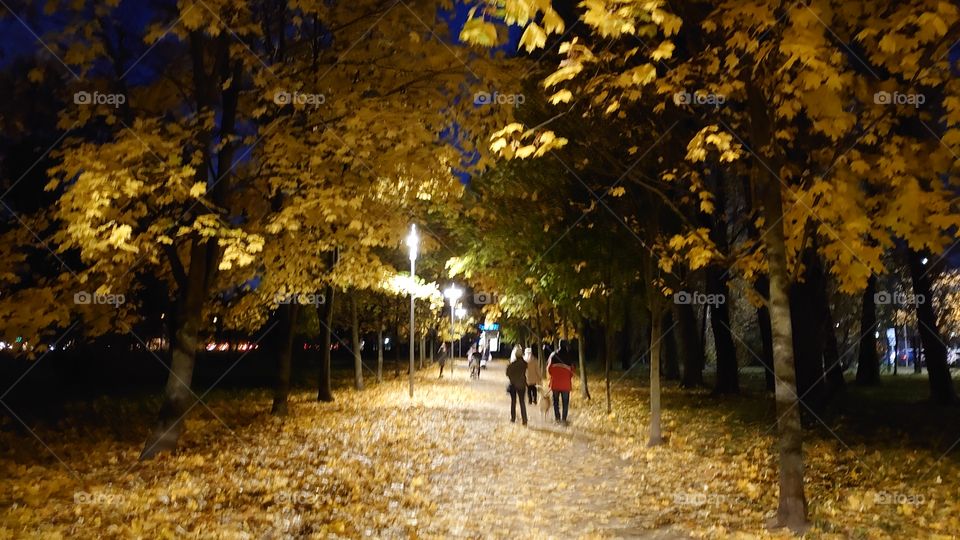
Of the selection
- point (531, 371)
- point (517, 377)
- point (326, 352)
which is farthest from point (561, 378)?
point (326, 352)

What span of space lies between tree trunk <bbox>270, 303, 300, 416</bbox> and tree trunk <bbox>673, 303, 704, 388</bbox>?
44.6 ft

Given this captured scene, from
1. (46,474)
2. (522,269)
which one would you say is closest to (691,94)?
(46,474)

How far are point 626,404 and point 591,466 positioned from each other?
10.6 metres

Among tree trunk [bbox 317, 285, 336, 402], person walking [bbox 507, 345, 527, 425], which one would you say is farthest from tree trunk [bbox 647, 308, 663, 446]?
tree trunk [bbox 317, 285, 336, 402]

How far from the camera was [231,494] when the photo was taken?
26.9 feet

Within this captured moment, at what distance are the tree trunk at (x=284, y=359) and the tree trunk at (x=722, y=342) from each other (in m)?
12.7

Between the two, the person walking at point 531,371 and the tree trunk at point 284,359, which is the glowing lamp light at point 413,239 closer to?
the tree trunk at point 284,359

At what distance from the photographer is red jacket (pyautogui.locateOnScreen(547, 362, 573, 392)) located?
53.0ft

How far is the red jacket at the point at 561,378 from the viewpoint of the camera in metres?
16.2

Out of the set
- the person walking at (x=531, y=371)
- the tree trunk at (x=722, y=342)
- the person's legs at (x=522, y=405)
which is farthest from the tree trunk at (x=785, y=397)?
the tree trunk at (x=722, y=342)

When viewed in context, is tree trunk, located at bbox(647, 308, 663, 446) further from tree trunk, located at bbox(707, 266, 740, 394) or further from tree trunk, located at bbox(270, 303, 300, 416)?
tree trunk, located at bbox(707, 266, 740, 394)

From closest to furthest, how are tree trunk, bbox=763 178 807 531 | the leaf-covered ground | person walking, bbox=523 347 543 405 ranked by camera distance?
tree trunk, bbox=763 178 807 531 < the leaf-covered ground < person walking, bbox=523 347 543 405

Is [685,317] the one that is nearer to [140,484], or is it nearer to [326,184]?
[326,184]

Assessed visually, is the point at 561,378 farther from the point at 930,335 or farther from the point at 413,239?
the point at 930,335
